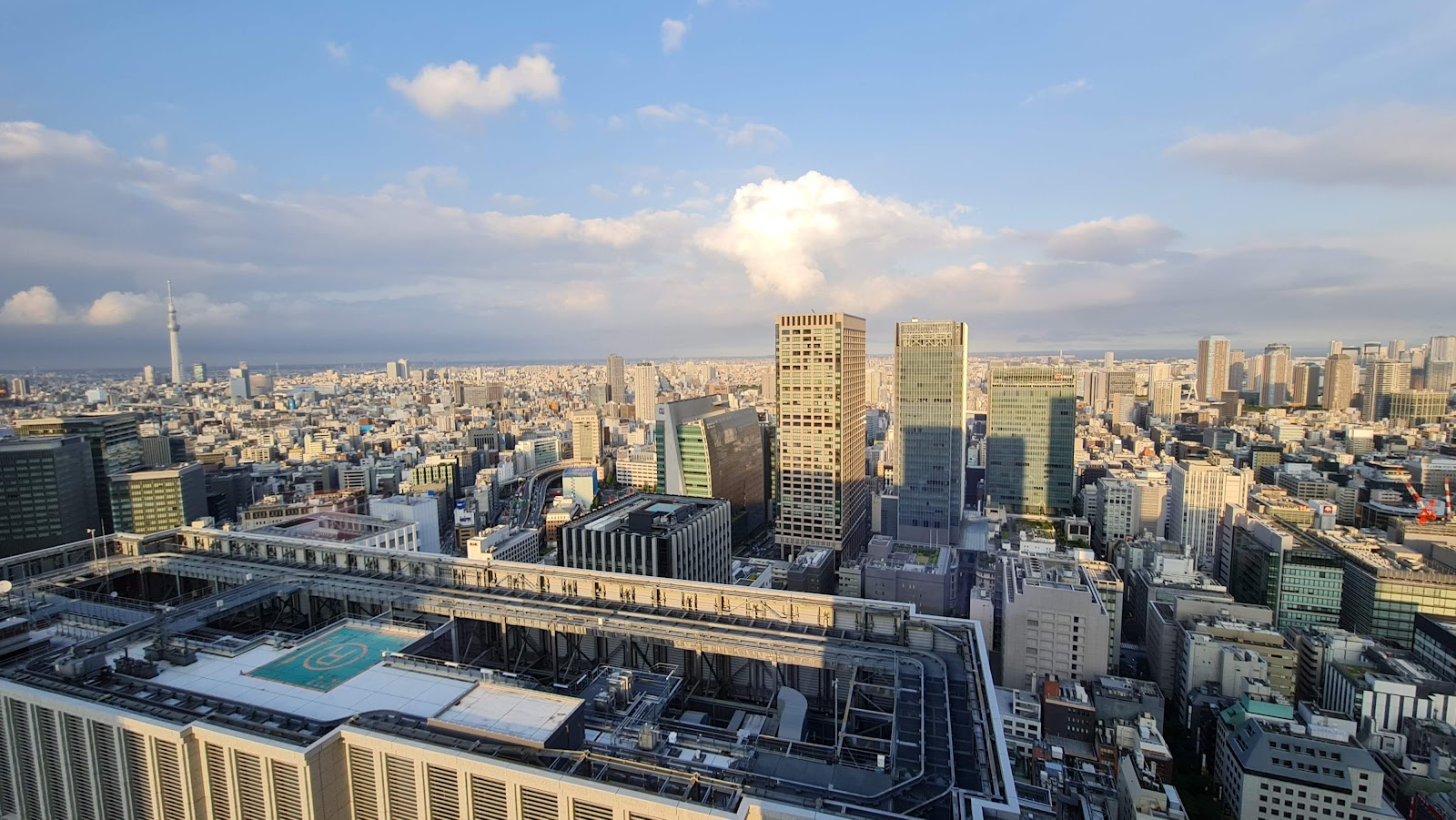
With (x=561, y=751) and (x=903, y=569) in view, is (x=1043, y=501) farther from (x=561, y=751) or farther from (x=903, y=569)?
(x=561, y=751)

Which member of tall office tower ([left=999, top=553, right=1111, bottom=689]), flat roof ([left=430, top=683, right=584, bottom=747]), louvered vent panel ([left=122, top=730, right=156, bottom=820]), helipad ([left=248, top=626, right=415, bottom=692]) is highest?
flat roof ([left=430, top=683, right=584, bottom=747])

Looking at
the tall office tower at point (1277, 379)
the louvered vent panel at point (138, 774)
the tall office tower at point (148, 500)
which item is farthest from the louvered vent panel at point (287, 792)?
the tall office tower at point (1277, 379)

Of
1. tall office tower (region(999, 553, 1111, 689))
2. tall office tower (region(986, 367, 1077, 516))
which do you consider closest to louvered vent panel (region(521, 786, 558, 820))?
→ tall office tower (region(999, 553, 1111, 689))

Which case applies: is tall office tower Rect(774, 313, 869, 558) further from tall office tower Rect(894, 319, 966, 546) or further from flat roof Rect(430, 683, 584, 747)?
flat roof Rect(430, 683, 584, 747)

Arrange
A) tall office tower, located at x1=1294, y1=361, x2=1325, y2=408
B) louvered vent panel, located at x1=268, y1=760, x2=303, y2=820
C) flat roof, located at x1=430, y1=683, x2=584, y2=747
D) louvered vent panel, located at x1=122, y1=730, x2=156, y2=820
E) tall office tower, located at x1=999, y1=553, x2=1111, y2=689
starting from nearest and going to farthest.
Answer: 1. louvered vent panel, located at x1=268, y1=760, x2=303, y2=820
2. flat roof, located at x1=430, y1=683, x2=584, y2=747
3. louvered vent panel, located at x1=122, y1=730, x2=156, y2=820
4. tall office tower, located at x1=999, y1=553, x2=1111, y2=689
5. tall office tower, located at x1=1294, y1=361, x2=1325, y2=408

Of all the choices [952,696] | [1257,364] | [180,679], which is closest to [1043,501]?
[952,696]

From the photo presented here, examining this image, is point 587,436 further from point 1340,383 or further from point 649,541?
point 1340,383

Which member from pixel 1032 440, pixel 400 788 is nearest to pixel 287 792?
pixel 400 788
